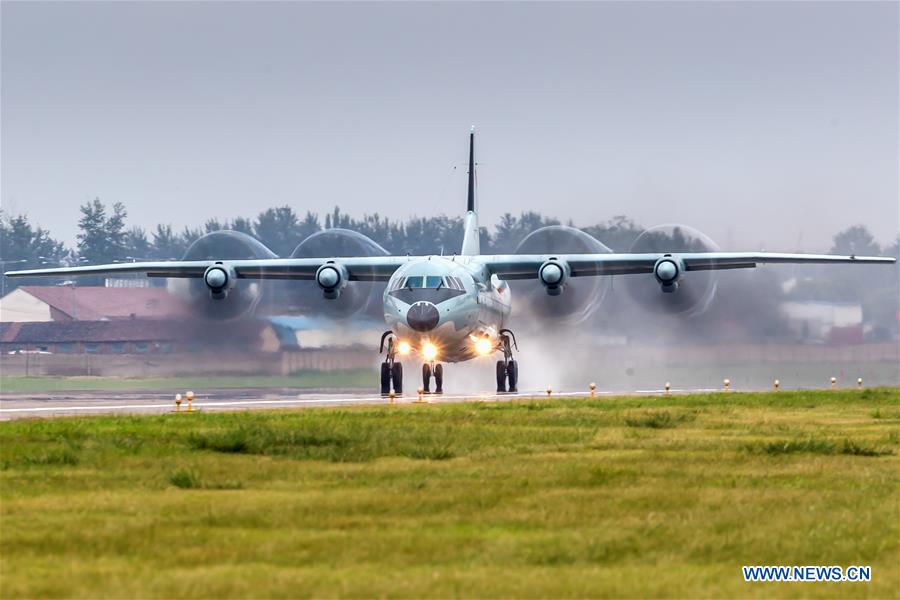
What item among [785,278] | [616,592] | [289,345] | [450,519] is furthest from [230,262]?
[616,592]

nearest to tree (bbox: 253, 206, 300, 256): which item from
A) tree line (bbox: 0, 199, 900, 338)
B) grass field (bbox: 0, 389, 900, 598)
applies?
tree line (bbox: 0, 199, 900, 338)

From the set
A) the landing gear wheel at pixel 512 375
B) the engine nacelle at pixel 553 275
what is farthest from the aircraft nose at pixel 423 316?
the landing gear wheel at pixel 512 375

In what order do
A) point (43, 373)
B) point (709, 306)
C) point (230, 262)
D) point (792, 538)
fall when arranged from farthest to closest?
point (43, 373) → point (709, 306) → point (230, 262) → point (792, 538)

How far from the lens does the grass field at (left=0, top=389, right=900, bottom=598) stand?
11.1m

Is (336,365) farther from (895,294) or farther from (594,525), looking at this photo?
(594,525)

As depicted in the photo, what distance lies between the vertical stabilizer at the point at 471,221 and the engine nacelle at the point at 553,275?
587cm

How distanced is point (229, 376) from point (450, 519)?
36.2 m

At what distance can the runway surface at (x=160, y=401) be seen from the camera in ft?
110

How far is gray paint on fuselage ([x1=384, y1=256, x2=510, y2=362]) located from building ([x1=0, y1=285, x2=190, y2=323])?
343 inches

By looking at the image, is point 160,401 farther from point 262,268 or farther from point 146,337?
point 146,337

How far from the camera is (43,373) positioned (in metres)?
61.2

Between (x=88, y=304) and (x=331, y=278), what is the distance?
21.5 m

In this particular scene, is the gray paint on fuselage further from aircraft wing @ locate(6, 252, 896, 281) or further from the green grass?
the green grass

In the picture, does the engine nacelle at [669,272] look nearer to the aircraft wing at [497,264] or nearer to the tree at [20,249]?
the aircraft wing at [497,264]
